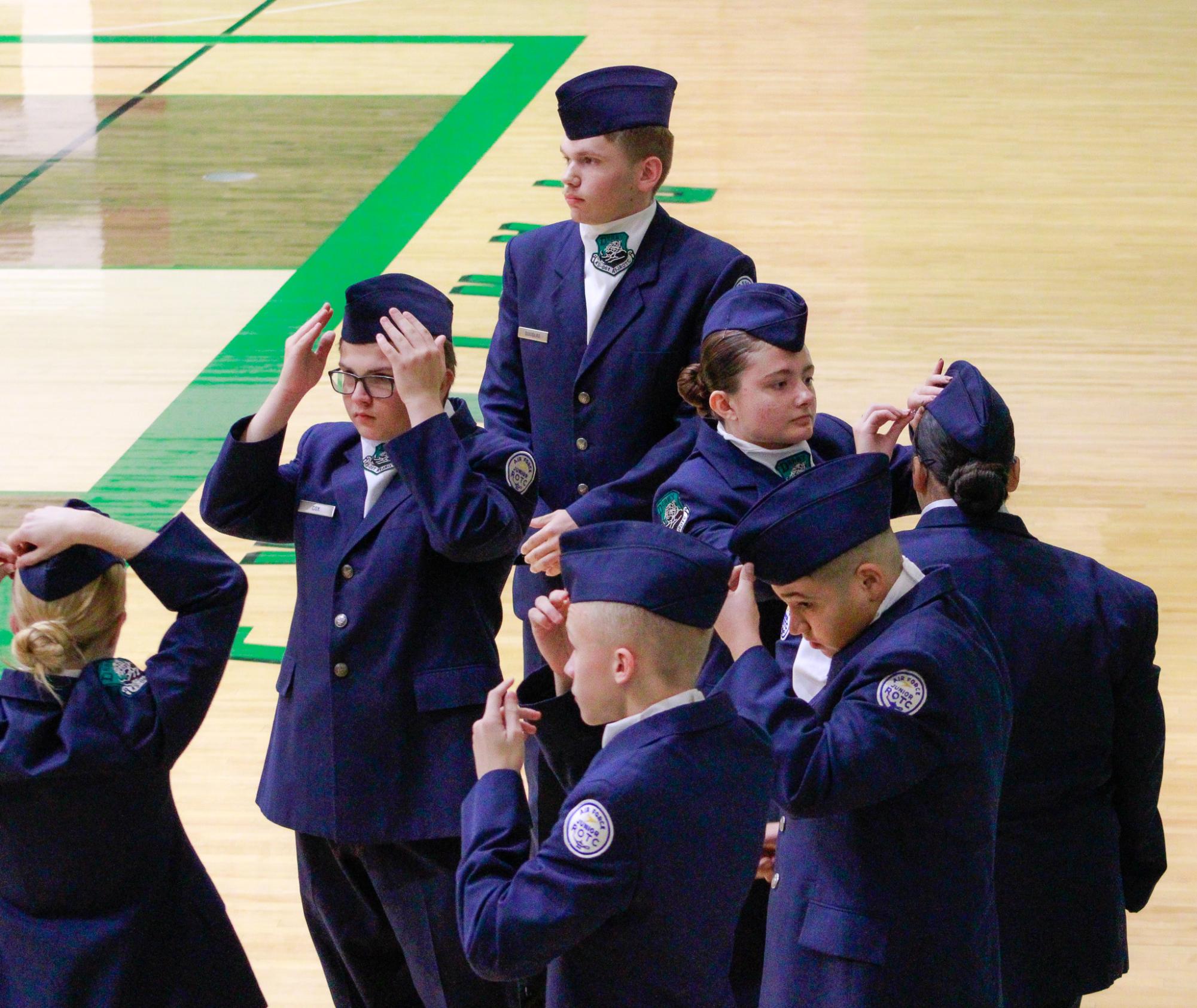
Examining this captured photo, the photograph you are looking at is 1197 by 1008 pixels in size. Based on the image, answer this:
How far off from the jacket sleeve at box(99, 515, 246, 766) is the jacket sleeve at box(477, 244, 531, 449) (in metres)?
0.95

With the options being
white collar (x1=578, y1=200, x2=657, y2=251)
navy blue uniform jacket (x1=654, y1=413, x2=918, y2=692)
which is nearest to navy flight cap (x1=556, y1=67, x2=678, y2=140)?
white collar (x1=578, y1=200, x2=657, y2=251)

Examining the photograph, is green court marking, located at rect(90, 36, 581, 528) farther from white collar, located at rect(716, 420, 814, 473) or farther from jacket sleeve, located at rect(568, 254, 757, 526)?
white collar, located at rect(716, 420, 814, 473)

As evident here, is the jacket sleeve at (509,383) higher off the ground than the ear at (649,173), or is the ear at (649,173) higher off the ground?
the ear at (649,173)

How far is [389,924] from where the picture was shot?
2662 millimetres

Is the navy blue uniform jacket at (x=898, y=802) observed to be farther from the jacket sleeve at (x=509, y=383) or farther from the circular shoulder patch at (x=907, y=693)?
the jacket sleeve at (x=509, y=383)

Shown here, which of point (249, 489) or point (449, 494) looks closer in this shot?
point (449, 494)

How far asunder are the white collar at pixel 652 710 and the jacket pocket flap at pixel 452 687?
0.57 m

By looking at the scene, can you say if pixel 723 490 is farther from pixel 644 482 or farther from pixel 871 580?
pixel 871 580

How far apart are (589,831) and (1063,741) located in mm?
849

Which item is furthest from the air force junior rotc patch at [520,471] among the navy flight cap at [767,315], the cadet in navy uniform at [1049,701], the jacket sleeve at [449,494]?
the cadet in navy uniform at [1049,701]

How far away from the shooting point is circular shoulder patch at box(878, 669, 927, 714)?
209 centimetres

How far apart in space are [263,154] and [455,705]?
699 cm

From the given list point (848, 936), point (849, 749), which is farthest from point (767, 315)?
point (848, 936)

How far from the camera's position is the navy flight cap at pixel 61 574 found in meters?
2.34
